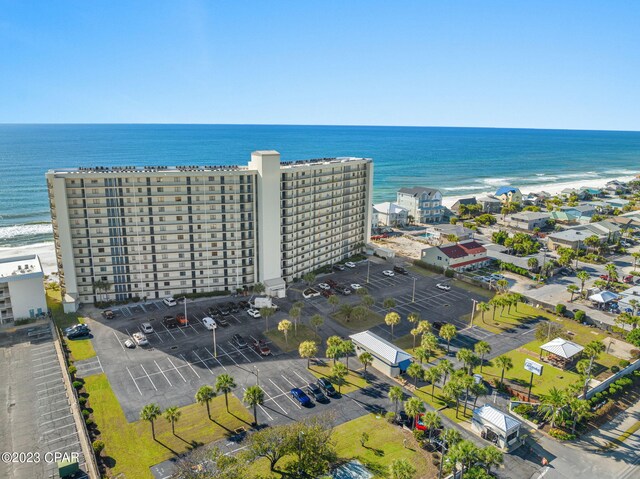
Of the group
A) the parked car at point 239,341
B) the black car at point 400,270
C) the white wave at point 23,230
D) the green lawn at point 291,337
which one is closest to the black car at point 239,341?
the parked car at point 239,341

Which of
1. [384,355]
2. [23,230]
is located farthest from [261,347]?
[23,230]

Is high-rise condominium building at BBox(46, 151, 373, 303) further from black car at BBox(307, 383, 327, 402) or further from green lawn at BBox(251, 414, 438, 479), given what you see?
green lawn at BBox(251, 414, 438, 479)

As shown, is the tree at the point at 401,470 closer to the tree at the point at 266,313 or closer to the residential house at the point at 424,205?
the tree at the point at 266,313

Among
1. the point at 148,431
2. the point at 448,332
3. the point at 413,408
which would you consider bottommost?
the point at 148,431

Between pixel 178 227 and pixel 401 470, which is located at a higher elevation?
pixel 178 227

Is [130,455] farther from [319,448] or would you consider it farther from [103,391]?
[319,448]

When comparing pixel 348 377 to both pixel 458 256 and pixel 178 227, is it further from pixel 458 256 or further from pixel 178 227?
pixel 458 256

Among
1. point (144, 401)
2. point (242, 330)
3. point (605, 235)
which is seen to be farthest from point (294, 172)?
point (605, 235)
